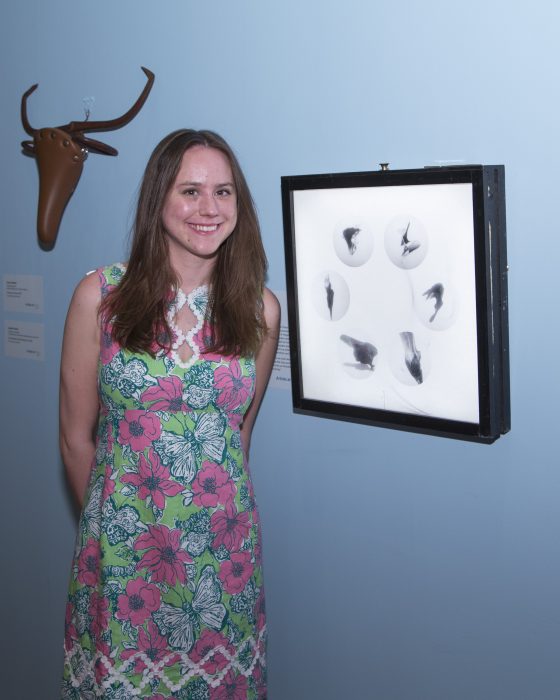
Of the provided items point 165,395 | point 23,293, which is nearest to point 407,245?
point 165,395

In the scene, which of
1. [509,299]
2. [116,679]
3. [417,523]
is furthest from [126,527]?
[509,299]

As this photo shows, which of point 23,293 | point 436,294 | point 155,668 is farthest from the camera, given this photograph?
point 23,293

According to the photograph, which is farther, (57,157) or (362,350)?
(57,157)

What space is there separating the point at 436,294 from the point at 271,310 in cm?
40

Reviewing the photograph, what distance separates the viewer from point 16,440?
2402 mm

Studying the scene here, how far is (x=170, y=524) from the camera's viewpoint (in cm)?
164

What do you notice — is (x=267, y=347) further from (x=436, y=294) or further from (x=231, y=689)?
(x=231, y=689)

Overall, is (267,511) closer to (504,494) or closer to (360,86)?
(504,494)

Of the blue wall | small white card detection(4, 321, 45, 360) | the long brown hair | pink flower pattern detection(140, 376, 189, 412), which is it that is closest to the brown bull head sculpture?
the blue wall

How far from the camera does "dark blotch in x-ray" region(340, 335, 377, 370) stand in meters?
1.60

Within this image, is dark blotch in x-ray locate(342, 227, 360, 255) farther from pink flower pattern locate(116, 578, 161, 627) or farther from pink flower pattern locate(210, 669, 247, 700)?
pink flower pattern locate(210, 669, 247, 700)

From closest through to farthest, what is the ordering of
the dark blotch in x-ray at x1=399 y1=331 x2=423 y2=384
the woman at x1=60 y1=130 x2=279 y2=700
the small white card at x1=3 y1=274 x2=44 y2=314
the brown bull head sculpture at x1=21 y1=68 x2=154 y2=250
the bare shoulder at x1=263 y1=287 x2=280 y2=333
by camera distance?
the dark blotch in x-ray at x1=399 y1=331 x2=423 y2=384 < the woman at x1=60 y1=130 x2=279 y2=700 < the bare shoulder at x1=263 y1=287 x2=280 y2=333 < the brown bull head sculpture at x1=21 y1=68 x2=154 y2=250 < the small white card at x1=3 y1=274 x2=44 y2=314

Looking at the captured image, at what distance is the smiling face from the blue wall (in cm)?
17

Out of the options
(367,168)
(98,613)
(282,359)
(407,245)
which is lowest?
(98,613)
